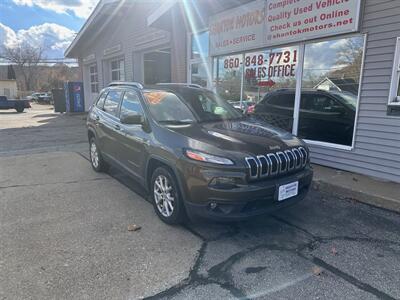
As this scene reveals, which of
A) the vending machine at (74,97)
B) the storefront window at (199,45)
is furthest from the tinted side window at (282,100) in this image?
the vending machine at (74,97)

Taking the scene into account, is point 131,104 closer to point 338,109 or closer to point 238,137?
point 238,137

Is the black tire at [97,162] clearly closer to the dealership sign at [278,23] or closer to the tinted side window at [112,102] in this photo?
the tinted side window at [112,102]

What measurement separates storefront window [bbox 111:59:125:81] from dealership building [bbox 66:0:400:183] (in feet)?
16.1

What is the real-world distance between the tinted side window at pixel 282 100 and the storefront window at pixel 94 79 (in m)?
14.6

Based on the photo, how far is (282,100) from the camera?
24.2ft

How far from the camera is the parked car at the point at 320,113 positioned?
6.18 meters

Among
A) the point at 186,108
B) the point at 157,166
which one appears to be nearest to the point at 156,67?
the point at 186,108

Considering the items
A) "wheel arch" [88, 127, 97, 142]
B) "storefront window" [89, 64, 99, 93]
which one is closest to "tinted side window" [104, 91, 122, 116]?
"wheel arch" [88, 127, 97, 142]

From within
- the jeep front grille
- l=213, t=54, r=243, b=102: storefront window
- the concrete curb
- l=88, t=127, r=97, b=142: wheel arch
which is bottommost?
the concrete curb

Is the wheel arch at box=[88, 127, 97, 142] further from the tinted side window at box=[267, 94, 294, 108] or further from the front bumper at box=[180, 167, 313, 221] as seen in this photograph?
the tinted side window at box=[267, 94, 294, 108]

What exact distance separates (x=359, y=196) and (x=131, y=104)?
3.76 m

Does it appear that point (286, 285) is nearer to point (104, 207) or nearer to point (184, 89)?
point (104, 207)

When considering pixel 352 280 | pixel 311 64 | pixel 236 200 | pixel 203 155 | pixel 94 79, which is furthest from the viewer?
pixel 94 79

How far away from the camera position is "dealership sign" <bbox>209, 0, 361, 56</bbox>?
18.9 feet
